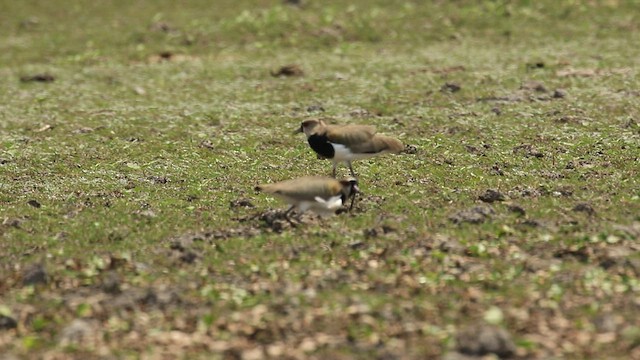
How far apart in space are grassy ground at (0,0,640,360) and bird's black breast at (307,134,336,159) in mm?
1340

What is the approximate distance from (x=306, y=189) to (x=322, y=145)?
2.69 metres

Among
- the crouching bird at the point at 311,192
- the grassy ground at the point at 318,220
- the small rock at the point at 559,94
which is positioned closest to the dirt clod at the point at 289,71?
the grassy ground at the point at 318,220

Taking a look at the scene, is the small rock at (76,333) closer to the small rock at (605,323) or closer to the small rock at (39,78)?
the small rock at (605,323)

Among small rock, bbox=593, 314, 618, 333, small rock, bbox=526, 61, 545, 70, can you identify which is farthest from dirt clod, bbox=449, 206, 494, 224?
small rock, bbox=526, 61, 545, 70

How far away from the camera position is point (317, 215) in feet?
58.7

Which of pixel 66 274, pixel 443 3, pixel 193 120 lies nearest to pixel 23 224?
pixel 66 274

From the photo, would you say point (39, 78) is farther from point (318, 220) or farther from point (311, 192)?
point (311, 192)

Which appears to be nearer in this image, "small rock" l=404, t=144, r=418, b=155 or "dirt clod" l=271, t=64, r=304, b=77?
"small rock" l=404, t=144, r=418, b=155

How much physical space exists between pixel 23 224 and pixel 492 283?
9607 millimetres

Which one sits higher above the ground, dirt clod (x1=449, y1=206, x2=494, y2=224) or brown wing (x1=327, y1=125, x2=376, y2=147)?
brown wing (x1=327, y1=125, x2=376, y2=147)

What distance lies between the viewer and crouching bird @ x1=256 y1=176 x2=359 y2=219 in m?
16.6

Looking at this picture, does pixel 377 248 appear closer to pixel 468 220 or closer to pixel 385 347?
pixel 468 220

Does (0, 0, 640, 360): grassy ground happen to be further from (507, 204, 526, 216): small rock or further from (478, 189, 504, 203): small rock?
(478, 189, 504, 203): small rock

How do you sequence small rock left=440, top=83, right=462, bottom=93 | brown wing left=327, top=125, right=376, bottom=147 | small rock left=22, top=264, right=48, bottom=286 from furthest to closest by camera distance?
small rock left=440, top=83, right=462, bottom=93 < brown wing left=327, top=125, right=376, bottom=147 < small rock left=22, top=264, right=48, bottom=286
